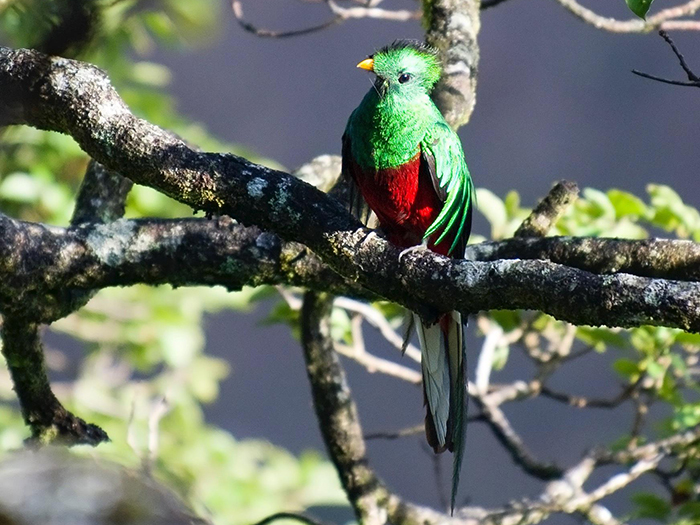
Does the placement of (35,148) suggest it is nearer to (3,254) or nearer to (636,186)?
(3,254)

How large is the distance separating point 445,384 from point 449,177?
687 mm

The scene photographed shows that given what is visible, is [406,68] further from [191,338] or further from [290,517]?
[191,338]

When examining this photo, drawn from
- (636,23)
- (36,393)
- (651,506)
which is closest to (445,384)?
(651,506)

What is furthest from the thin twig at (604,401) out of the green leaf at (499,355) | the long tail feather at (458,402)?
the long tail feather at (458,402)

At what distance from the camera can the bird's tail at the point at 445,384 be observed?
3.00m

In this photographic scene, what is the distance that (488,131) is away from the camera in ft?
32.4

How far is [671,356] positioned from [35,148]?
312 cm

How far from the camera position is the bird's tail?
3.00 metres

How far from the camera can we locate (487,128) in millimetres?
9898

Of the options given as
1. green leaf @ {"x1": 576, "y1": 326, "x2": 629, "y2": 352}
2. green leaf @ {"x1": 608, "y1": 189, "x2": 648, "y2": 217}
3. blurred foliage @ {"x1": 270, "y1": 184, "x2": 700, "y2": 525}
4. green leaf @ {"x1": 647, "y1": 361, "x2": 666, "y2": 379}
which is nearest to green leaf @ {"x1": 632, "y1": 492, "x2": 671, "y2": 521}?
blurred foliage @ {"x1": 270, "y1": 184, "x2": 700, "y2": 525}

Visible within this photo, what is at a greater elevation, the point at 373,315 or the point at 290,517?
the point at 373,315

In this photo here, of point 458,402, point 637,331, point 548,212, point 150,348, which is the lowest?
point 458,402

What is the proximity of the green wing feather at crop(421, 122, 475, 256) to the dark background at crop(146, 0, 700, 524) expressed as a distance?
5192 millimetres

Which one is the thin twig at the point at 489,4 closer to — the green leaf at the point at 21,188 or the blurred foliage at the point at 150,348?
the blurred foliage at the point at 150,348
